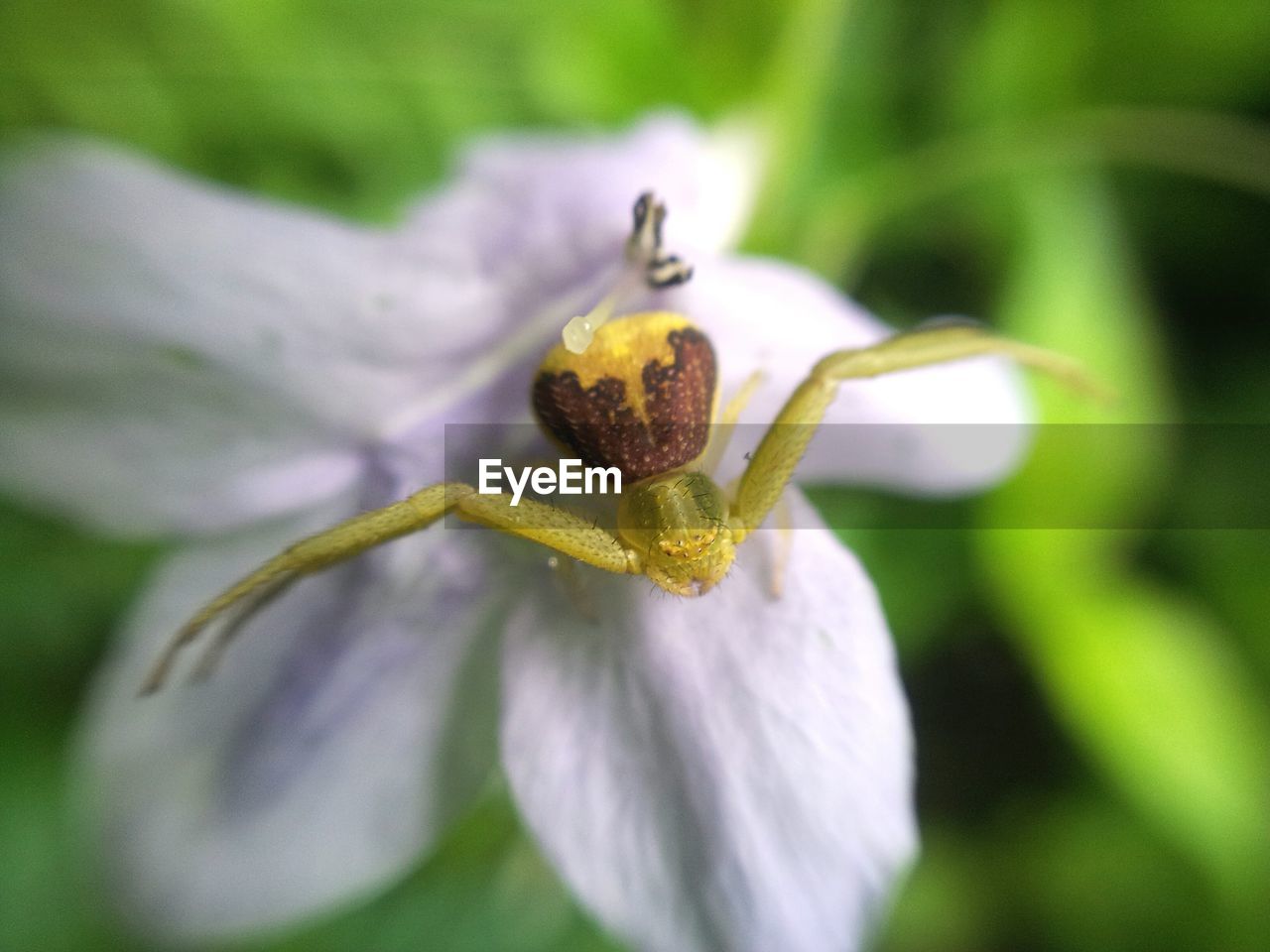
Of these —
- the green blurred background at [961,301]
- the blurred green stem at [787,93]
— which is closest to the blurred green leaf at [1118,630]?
the green blurred background at [961,301]

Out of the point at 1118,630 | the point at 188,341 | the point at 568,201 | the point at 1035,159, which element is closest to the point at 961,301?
the point at 1035,159

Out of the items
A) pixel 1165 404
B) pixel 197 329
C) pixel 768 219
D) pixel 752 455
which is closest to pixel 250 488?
pixel 197 329

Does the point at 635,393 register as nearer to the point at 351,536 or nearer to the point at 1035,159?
the point at 351,536

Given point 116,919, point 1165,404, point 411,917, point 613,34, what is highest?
point 613,34

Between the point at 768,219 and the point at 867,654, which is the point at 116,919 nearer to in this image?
the point at 867,654

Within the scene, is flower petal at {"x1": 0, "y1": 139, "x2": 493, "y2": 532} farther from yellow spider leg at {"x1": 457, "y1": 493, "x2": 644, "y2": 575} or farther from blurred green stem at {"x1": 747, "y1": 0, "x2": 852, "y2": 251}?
blurred green stem at {"x1": 747, "y1": 0, "x2": 852, "y2": 251}
